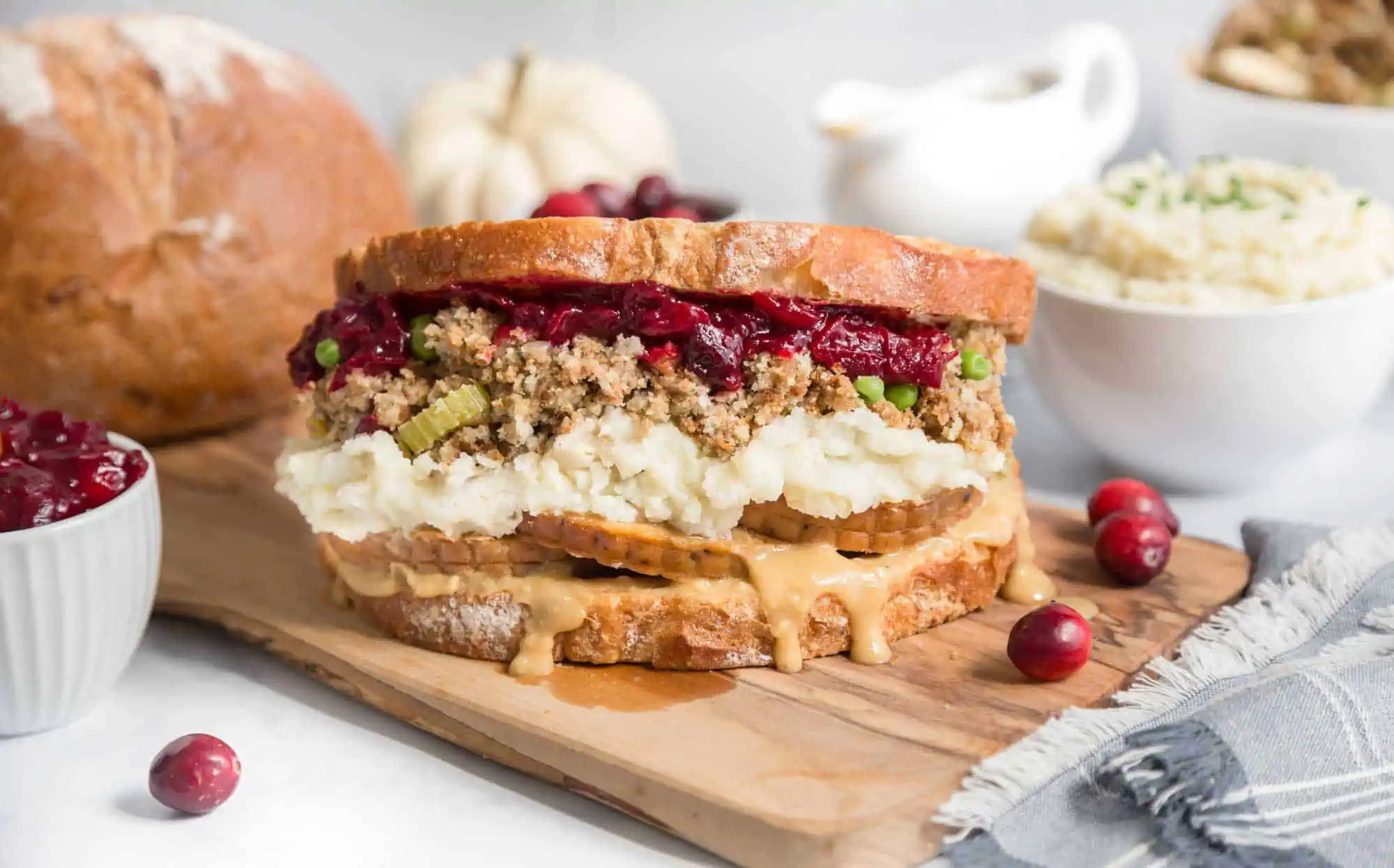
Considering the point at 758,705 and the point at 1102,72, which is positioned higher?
the point at 1102,72

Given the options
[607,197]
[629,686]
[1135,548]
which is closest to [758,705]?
[629,686]

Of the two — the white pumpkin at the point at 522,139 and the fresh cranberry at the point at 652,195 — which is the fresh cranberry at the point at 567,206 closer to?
the fresh cranberry at the point at 652,195

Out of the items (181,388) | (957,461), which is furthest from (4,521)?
(957,461)

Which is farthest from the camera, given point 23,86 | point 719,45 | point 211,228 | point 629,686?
point 719,45

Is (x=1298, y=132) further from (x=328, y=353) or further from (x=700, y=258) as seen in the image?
(x=328, y=353)

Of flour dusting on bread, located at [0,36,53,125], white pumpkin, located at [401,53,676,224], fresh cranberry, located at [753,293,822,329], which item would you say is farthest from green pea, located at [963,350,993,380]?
white pumpkin, located at [401,53,676,224]

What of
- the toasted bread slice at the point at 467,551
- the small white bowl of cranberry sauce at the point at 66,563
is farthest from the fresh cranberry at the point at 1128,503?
the small white bowl of cranberry sauce at the point at 66,563
